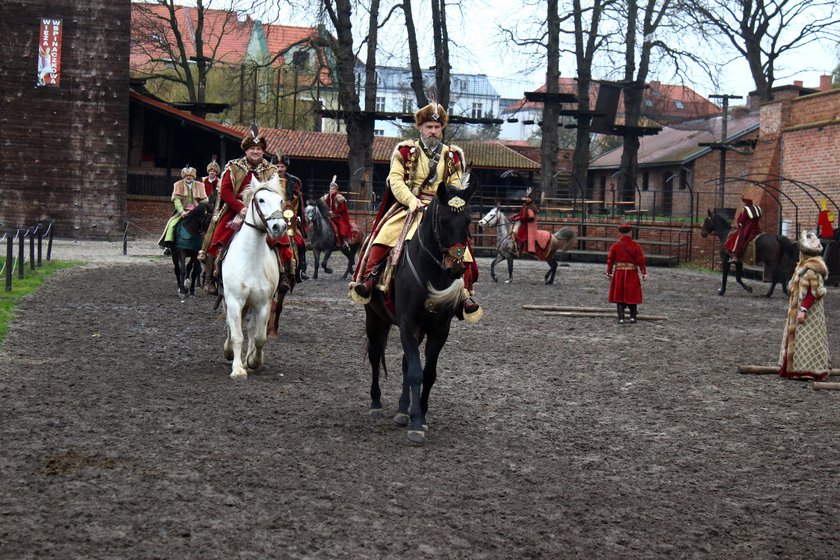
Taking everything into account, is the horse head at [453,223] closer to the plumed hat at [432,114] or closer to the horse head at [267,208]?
the plumed hat at [432,114]

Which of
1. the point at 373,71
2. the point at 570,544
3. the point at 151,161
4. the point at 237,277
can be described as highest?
the point at 373,71

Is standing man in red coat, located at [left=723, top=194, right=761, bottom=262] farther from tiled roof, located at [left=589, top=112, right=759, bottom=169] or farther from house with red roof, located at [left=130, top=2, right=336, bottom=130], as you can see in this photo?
tiled roof, located at [left=589, top=112, right=759, bottom=169]

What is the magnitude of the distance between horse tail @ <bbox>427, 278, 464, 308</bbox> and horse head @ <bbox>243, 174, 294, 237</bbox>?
2.34 metres

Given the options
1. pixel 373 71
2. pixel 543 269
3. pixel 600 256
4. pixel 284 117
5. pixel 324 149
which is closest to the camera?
pixel 543 269

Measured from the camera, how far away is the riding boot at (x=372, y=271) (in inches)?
320

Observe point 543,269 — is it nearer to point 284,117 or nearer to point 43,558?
point 43,558

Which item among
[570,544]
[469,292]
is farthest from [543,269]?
[570,544]

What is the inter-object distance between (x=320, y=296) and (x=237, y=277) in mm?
9311

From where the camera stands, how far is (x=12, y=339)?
39.3 ft

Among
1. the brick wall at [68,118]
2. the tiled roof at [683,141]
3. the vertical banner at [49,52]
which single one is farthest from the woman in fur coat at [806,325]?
the tiled roof at [683,141]

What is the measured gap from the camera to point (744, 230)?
904 inches

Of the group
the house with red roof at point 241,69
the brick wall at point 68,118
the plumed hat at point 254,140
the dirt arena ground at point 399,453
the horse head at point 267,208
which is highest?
the house with red roof at point 241,69

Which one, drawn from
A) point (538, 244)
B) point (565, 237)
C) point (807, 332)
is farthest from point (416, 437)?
point (565, 237)

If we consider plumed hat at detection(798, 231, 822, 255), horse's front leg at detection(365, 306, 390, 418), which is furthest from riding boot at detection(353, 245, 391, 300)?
plumed hat at detection(798, 231, 822, 255)
